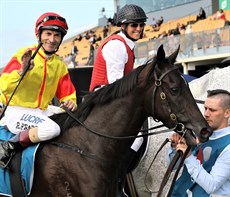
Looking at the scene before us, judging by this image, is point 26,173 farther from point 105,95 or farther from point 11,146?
point 105,95

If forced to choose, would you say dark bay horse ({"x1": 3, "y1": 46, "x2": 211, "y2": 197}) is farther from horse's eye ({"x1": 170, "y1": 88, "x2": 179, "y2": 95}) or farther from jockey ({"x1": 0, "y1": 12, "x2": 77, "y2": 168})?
jockey ({"x1": 0, "y1": 12, "x2": 77, "y2": 168})

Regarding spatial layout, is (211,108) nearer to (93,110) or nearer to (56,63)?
(93,110)

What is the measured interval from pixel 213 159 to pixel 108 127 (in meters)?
0.81

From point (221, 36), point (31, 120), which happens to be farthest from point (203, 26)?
point (31, 120)

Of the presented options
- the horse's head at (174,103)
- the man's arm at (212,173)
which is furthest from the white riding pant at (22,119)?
the man's arm at (212,173)

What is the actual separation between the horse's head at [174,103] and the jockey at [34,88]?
0.79m

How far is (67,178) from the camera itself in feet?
10.1

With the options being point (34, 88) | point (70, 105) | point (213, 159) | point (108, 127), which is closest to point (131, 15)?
point (70, 105)

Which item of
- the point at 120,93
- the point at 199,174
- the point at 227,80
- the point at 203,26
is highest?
the point at 120,93

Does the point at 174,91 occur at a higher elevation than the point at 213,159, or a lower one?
higher

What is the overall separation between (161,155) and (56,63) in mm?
1427

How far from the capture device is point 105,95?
10.5 ft

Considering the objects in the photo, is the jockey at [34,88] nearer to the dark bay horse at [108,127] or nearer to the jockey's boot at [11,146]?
the jockey's boot at [11,146]

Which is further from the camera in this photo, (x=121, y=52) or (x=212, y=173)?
(x=121, y=52)
